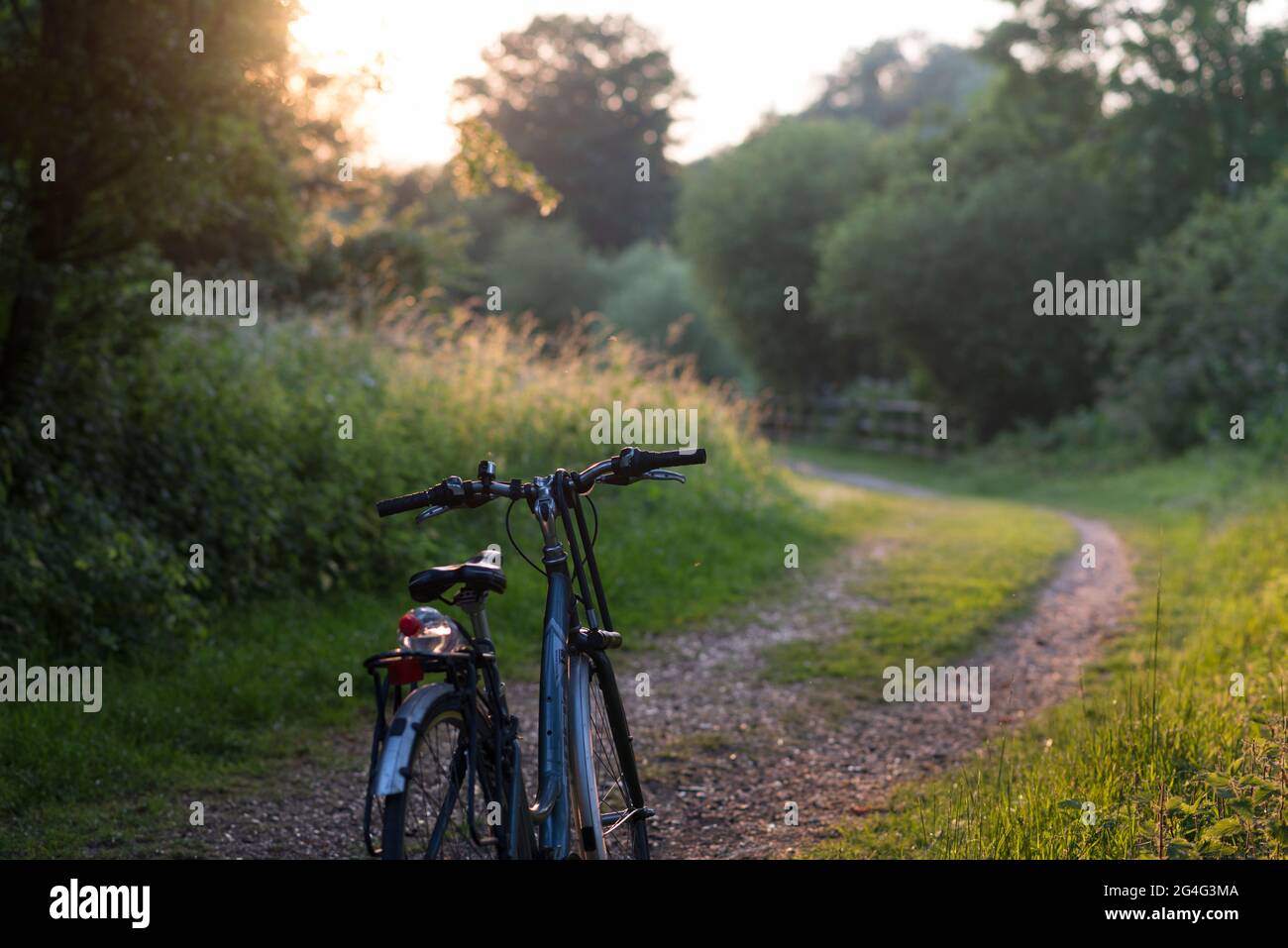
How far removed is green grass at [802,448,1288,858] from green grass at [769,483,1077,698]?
1107 millimetres

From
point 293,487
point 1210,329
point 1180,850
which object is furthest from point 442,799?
point 1210,329

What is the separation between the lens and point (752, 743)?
22.0 ft

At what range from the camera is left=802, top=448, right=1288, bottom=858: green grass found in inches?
167

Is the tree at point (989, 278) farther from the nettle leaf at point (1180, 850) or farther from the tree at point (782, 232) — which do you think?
the nettle leaf at point (1180, 850)

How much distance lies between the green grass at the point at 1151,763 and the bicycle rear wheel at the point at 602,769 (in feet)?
3.39

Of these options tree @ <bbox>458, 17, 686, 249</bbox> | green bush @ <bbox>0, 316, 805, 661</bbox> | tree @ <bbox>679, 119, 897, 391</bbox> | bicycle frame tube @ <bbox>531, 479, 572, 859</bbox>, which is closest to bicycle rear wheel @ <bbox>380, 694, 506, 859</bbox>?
bicycle frame tube @ <bbox>531, 479, 572, 859</bbox>

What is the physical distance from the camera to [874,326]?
1339 inches

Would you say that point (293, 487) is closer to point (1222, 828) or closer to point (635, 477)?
point (635, 477)
